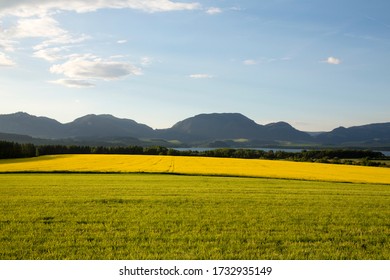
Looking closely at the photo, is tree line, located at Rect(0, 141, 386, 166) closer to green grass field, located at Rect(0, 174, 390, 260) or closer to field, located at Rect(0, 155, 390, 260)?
field, located at Rect(0, 155, 390, 260)

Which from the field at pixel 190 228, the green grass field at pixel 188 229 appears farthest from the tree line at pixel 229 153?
the green grass field at pixel 188 229

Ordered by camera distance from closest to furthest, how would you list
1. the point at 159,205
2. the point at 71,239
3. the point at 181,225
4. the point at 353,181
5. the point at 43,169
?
the point at 71,239, the point at 181,225, the point at 159,205, the point at 353,181, the point at 43,169

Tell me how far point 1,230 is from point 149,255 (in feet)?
21.1

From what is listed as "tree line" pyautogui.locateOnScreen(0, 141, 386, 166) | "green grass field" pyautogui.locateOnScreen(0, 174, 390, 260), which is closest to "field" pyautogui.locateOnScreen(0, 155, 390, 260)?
"green grass field" pyautogui.locateOnScreen(0, 174, 390, 260)

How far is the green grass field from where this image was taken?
33.8 feet

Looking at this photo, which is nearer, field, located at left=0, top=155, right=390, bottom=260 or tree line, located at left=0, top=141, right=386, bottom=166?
field, located at left=0, top=155, right=390, bottom=260

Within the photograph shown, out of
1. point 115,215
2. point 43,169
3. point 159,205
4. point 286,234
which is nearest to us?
point 286,234

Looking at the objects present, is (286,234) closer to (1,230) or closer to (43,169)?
(1,230)

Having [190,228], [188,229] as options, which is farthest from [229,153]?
[188,229]

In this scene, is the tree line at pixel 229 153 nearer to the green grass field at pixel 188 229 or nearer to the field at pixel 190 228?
the field at pixel 190 228

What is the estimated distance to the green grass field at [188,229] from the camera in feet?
33.8

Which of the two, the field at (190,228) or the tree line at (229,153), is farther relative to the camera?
the tree line at (229,153)
